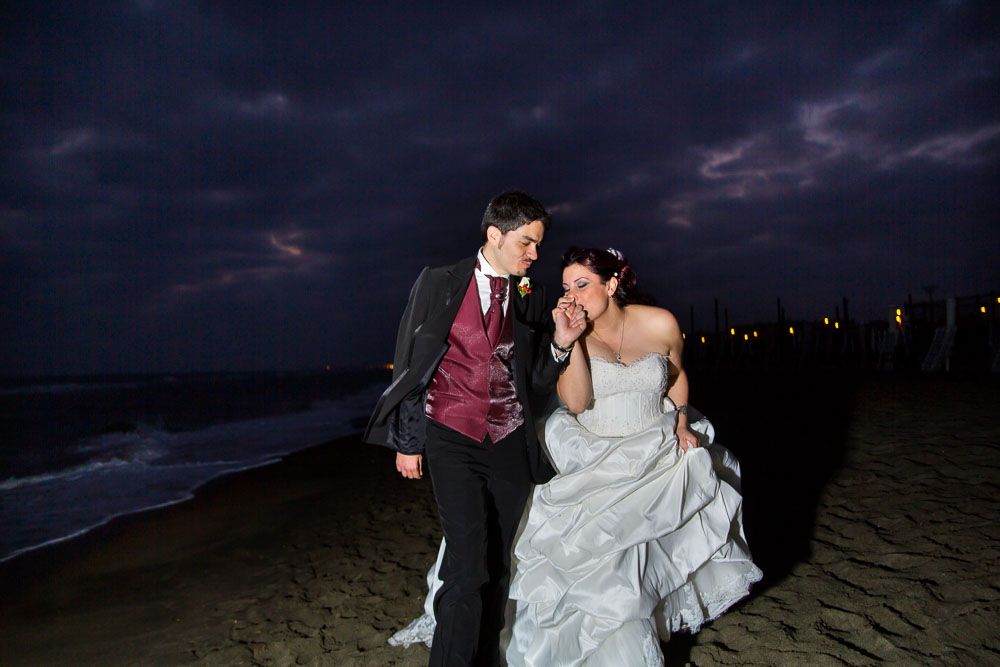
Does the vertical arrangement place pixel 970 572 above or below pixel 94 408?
above

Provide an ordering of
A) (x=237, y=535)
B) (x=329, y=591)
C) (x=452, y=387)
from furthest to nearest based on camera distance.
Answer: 1. (x=237, y=535)
2. (x=329, y=591)
3. (x=452, y=387)

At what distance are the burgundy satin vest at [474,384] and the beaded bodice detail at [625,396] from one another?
57cm

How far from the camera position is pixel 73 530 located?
24.5 ft

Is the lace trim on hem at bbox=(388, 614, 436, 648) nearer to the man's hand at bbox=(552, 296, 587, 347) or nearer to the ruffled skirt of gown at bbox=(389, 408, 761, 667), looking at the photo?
the ruffled skirt of gown at bbox=(389, 408, 761, 667)

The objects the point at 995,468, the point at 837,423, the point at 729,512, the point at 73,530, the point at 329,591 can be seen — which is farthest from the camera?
the point at 837,423

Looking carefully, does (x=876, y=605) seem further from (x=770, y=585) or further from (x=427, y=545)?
(x=427, y=545)

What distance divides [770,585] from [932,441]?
4.63 m

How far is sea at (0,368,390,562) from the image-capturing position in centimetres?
850

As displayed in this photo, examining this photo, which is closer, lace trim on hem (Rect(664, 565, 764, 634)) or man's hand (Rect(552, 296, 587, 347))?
man's hand (Rect(552, 296, 587, 347))

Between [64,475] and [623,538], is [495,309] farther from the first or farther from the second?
[64,475]

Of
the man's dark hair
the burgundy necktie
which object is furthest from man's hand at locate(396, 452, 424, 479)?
the man's dark hair

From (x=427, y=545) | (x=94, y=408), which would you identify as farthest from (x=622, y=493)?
(x=94, y=408)

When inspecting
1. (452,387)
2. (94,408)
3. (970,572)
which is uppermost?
(452,387)

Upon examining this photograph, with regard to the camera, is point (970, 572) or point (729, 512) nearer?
point (729, 512)
